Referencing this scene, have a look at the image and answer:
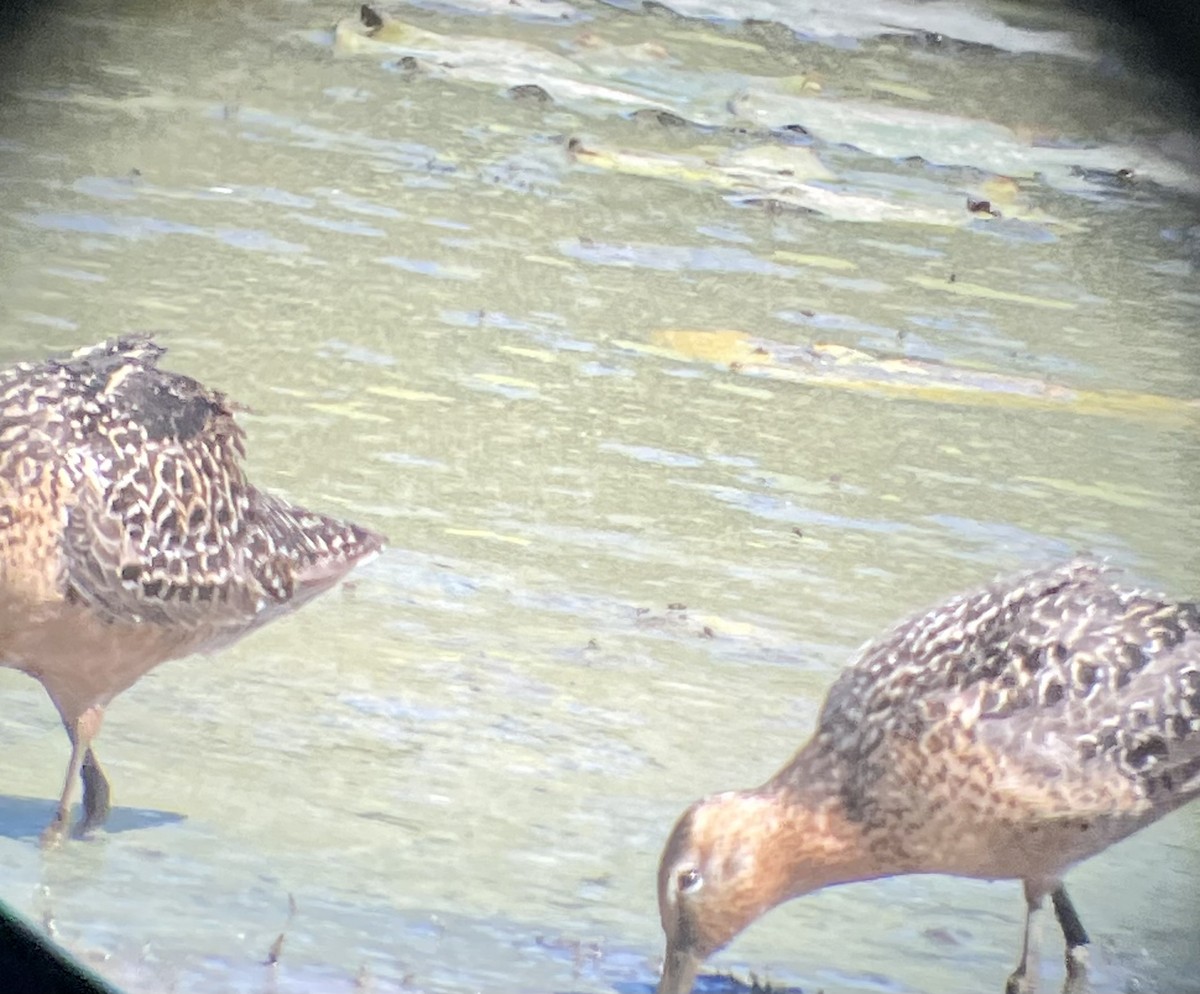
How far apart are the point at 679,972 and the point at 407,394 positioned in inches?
32.8

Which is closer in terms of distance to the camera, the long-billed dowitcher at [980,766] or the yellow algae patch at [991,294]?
the long-billed dowitcher at [980,766]

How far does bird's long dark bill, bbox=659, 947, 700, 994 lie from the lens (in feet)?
9.06

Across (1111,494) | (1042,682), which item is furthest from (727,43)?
(1042,682)

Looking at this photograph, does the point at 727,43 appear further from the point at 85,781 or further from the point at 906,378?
the point at 85,781

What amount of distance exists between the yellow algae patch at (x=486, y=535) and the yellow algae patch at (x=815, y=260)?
505 mm

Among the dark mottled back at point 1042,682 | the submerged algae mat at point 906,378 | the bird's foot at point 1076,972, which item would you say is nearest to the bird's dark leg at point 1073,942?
the bird's foot at point 1076,972

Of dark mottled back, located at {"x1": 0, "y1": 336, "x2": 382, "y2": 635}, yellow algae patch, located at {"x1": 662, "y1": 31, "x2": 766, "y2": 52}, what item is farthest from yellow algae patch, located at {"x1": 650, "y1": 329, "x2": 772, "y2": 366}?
dark mottled back, located at {"x1": 0, "y1": 336, "x2": 382, "y2": 635}

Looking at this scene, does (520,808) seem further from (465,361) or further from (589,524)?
(465,361)

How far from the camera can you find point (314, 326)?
2.93 meters

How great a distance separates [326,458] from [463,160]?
439mm

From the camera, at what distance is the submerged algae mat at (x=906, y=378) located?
9.43 feet

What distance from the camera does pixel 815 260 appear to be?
290 cm

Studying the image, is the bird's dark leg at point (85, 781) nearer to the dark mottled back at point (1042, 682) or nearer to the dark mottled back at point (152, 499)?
the dark mottled back at point (152, 499)

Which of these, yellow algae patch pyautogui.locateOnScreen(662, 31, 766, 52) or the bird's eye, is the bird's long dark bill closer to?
the bird's eye
